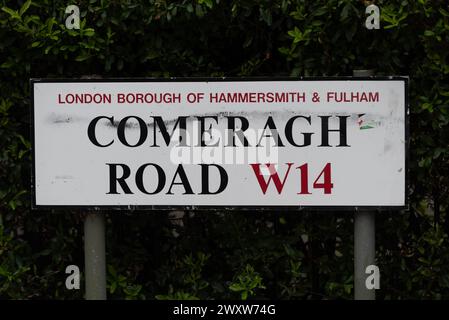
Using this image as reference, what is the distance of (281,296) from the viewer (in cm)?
398

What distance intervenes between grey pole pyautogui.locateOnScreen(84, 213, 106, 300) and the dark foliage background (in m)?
0.17

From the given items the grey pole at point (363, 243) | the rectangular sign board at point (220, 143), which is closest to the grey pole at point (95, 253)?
the rectangular sign board at point (220, 143)

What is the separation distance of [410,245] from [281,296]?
2.23ft

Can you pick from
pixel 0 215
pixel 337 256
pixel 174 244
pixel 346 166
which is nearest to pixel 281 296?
pixel 337 256

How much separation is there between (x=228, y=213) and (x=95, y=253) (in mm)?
677

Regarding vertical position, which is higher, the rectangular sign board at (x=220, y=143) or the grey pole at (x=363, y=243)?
the rectangular sign board at (x=220, y=143)

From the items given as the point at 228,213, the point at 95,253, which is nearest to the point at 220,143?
the point at 228,213

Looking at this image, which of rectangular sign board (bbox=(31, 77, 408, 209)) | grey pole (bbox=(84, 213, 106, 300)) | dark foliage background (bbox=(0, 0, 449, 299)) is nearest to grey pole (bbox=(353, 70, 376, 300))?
rectangular sign board (bbox=(31, 77, 408, 209))

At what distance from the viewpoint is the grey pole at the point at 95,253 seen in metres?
3.69

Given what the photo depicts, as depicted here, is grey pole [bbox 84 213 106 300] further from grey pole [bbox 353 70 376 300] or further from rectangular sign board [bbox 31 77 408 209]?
grey pole [bbox 353 70 376 300]

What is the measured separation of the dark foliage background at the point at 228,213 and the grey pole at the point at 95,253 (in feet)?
0.57

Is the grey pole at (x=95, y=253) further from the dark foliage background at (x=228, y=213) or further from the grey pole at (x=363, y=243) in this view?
the grey pole at (x=363, y=243)

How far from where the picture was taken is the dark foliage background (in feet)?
11.8

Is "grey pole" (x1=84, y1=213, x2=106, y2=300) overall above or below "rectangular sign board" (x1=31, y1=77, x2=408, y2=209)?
below
